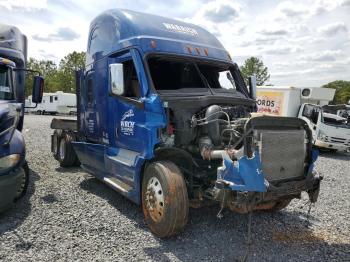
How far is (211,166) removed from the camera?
5.48 metres

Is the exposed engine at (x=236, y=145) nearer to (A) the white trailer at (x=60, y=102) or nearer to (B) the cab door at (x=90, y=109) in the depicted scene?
(B) the cab door at (x=90, y=109)

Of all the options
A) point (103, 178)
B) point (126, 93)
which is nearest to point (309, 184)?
point (126, 93)

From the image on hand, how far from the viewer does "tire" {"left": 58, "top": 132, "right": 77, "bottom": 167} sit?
9.49 meters

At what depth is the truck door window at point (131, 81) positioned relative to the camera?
593cm

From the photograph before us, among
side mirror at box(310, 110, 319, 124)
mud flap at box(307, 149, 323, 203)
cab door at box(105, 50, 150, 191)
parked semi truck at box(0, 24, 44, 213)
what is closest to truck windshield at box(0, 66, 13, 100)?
parked semi truck at box(0, 24, 44, 213)

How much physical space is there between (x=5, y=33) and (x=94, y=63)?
2299 mm

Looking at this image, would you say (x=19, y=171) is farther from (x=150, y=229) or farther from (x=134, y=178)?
(x=150, y=229)

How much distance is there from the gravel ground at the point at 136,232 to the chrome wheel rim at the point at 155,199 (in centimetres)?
34

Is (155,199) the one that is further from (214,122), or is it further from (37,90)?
(37,90)

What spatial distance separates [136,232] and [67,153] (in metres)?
4.86

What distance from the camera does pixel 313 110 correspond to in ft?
54.1

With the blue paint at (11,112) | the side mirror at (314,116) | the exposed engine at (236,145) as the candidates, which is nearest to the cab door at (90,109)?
the blue paint at (11,112)

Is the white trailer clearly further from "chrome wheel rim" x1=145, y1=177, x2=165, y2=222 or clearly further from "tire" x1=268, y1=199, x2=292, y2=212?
"chrome wheel rim" x1=145, y1=177, x2=165, y2=222

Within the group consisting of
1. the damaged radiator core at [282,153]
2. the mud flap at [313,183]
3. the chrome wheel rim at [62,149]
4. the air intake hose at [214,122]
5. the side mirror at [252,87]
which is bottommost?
the chrome wheel rim at [62,149]
